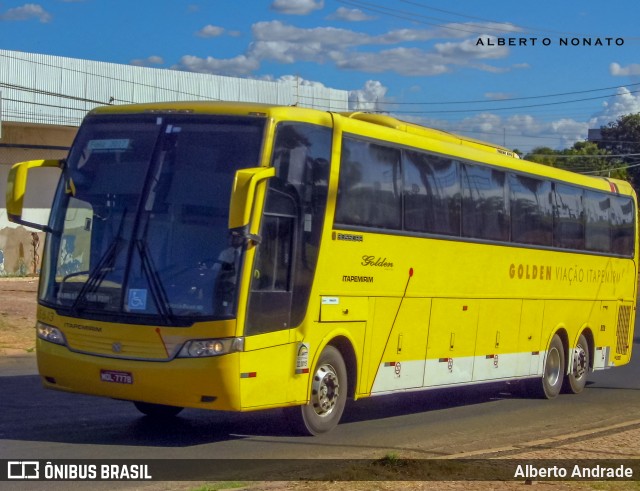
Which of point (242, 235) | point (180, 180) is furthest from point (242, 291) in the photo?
point (180, 180)

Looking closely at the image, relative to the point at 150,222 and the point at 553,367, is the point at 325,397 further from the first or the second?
the point at 553,367

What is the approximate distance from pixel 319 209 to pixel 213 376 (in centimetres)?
231

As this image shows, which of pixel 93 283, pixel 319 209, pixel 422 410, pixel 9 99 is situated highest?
pixel 9 99

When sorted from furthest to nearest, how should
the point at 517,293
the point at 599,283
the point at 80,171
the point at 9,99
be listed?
the point at 9,99
the point at 599,283
the point at 517,293
the point at 80,171

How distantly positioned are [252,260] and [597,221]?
10162mm

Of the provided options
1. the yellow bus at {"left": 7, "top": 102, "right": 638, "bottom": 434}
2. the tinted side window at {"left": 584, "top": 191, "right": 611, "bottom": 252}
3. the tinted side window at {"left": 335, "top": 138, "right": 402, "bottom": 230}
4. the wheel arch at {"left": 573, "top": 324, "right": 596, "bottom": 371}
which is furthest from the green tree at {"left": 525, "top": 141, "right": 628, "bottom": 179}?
the tinted side window at {"left": 335, "top": 138, "right": 402, "bottom": 230}

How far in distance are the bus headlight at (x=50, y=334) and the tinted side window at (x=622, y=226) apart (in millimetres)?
11737

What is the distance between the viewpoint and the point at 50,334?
36.1 ft

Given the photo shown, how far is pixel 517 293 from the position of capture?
1603 cm

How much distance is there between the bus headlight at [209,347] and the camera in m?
10.2

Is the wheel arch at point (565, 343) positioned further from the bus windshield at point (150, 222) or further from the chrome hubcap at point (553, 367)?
the bus windshield at point (150, 222)

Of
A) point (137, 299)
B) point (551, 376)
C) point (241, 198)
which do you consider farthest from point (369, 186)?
point (551, 376)

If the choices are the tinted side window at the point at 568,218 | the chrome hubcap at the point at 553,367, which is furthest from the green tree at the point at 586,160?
the chrome hubcap at the point at 553,367

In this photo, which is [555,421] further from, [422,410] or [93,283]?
[93,283]
